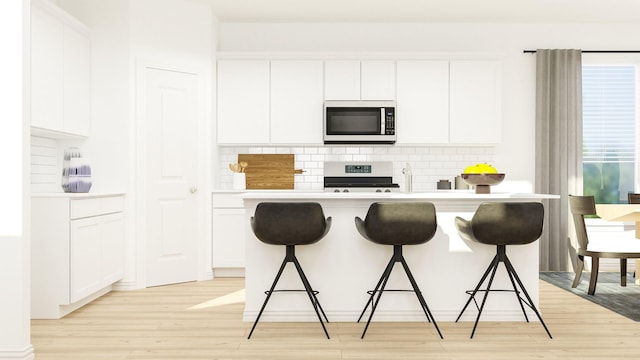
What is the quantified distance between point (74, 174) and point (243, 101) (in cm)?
201

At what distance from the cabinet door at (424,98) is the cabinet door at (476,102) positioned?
10cm

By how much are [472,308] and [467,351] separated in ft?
2.17

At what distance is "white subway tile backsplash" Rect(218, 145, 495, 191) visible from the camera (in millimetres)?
5883

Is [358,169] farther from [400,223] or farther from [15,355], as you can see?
[15,355]

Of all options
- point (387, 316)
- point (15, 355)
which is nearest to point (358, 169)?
point (387, 316)

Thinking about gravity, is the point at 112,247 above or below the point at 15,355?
above

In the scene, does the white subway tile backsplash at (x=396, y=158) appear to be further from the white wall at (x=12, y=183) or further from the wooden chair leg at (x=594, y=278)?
the white wall at (x=12, y=183)

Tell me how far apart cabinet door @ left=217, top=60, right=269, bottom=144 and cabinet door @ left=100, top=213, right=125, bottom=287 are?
57.8 inches

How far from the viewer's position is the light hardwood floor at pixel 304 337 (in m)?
2.93

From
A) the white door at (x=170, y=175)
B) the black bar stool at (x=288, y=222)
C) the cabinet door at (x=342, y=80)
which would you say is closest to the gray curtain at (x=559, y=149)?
the cabinet door at (x=342, y=80)

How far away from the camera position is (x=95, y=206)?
4141 millimetres

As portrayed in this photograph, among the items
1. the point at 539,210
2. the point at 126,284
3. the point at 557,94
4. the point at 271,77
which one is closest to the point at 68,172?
the point at 126,284

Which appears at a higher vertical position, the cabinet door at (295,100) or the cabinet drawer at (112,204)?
the cabinet door at (295,100)

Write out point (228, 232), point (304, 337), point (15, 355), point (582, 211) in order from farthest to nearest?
point (228, 232) < point (582, 211) < point (304, 337) < point (15, 355)
